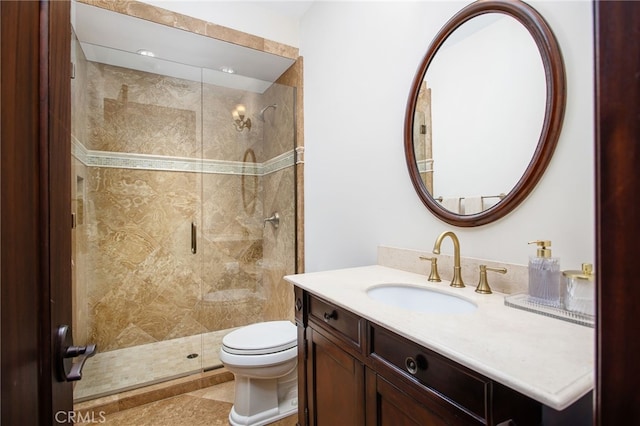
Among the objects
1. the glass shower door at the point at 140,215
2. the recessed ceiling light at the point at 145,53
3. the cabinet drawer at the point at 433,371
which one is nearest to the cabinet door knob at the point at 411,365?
the cabinet drawer at the point at 433,371

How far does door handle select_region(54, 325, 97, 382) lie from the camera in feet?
1.76

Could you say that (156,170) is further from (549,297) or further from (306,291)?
(549,297)

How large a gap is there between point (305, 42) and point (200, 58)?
88cm

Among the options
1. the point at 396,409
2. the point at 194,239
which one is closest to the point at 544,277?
the point at 396,409

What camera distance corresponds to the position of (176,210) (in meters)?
2.72

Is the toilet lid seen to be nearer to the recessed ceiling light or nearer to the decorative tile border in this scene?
the decorative tile border

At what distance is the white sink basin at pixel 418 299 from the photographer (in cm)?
106

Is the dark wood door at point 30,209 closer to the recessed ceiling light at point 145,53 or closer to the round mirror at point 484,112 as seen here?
the round mirror at point 484,112

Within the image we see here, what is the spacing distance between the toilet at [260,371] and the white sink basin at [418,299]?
2.62 feet

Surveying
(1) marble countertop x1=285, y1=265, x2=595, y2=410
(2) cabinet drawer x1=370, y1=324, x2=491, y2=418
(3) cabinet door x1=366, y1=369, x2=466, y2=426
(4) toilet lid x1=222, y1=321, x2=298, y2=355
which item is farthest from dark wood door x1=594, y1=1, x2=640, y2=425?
(4) toilet lid x1=222, y1=321, x2=298, y2=355

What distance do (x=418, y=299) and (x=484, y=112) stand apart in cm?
78

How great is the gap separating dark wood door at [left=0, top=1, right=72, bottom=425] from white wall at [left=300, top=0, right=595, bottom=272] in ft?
3.25

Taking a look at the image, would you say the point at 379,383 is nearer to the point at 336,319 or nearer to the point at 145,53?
the point at 336,319

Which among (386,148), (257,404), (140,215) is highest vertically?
(386,148)
